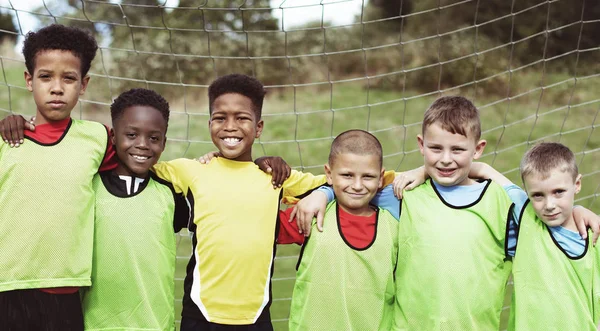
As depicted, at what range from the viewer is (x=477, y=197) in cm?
225

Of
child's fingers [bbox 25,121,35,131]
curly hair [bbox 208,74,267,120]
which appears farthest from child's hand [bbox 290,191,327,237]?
child's fingers [bbox 25,121,35,131]

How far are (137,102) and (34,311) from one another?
0.74 metres

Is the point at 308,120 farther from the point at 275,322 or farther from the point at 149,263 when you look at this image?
the point at 149,263

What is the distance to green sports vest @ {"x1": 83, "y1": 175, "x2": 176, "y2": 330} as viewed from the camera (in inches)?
85.3

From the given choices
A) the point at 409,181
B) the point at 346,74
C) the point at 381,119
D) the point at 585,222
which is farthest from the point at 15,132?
the point at 346,74

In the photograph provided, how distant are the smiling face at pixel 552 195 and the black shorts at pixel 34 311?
4.89 ft

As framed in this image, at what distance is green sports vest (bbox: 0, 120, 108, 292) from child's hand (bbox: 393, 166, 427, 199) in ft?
3.29

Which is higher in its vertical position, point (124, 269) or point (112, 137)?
point (112, 137)

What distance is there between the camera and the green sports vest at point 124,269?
2166 millimetres

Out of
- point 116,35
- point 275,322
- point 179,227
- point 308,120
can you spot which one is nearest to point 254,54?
point 308,120

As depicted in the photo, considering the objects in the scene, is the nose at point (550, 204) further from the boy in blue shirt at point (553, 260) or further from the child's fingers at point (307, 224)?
the child's fingers at point (307, 224)

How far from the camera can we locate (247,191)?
229 cm

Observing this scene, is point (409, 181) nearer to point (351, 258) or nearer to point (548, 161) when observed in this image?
point (351, 258)

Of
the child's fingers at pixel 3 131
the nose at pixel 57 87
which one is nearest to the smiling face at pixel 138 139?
the nose at pixel 57 87
